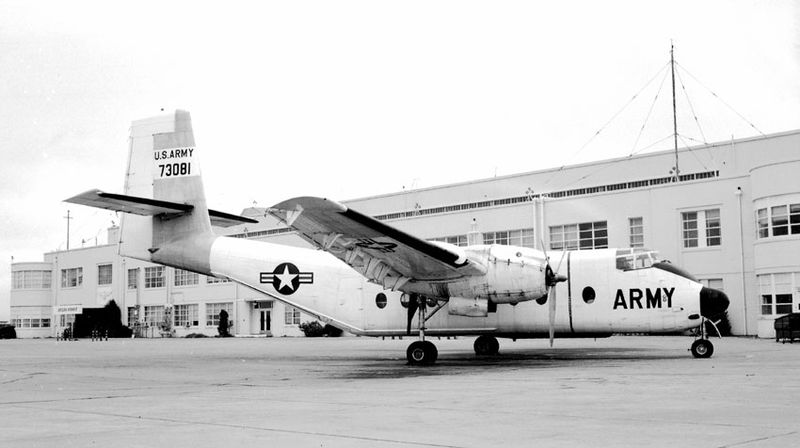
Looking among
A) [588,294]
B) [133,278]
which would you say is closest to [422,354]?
[588,294]

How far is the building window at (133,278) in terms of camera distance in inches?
2884

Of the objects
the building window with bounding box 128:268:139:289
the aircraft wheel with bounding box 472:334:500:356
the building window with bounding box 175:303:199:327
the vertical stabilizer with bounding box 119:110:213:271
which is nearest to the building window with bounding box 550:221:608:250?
the aircraft wheel with bounding box 472:334:500:356

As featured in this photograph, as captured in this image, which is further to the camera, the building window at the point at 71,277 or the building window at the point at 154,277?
the building window at the point at 71,277

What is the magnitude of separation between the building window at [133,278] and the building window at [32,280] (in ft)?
56.6

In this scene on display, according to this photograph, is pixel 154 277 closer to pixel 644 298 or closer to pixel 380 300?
pixel 380 300

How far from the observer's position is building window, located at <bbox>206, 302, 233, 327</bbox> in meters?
64.6

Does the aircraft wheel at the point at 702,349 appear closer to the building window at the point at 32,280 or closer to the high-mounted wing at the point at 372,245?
the high-mounted wing at the point at 372,245

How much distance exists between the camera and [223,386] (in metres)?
14.4

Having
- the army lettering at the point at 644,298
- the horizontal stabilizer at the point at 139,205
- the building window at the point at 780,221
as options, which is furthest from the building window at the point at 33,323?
the army lettering at the point at 644,298

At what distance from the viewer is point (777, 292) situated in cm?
3591

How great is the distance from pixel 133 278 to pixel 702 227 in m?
53.3

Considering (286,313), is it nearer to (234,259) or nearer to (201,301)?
(201,301)

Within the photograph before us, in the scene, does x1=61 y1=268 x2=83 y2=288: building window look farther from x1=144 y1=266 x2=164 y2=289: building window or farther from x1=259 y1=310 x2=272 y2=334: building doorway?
x1=259 y1=310 x2=272 y2=334: building doorway

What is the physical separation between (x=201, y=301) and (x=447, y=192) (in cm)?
2364
